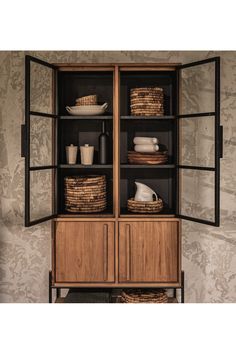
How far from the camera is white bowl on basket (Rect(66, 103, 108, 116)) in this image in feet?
8.84

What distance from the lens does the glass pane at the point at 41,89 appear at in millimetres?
2767

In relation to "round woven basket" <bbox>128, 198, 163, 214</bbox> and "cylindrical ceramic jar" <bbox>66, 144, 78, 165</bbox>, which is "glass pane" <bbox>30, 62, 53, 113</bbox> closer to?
"cylindrical ceramic jar" <bbox>66, 144, 78, 165</bbox>

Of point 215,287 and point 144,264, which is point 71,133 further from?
point 215,287

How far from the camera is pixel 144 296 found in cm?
270

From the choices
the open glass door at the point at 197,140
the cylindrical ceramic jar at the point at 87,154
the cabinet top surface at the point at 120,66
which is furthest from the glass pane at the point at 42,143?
the open glass door at the point at 197,140

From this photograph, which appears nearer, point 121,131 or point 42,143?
point 42,143

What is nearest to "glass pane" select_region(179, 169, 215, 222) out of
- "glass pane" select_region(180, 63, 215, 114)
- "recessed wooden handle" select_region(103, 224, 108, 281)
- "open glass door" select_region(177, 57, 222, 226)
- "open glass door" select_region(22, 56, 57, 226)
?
"open glass door" select_region(177, 57, 222, 226)

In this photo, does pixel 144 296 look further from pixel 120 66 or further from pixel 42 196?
pixel 120 66

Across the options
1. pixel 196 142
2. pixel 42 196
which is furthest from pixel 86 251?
pixel 196 142

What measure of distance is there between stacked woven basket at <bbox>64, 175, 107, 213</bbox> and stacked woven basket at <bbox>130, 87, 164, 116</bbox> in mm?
468

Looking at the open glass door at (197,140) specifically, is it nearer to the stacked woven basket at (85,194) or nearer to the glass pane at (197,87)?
the glass pane at (197,87)

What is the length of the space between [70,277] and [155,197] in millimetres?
704

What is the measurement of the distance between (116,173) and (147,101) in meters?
0.46
